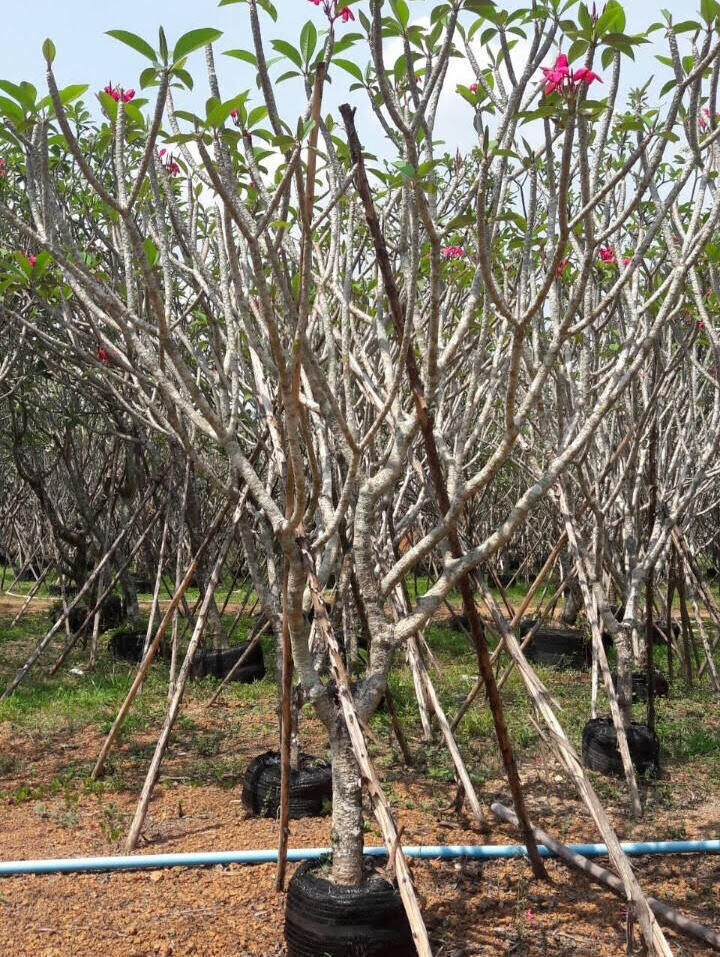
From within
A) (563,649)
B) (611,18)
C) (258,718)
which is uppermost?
(611,18)

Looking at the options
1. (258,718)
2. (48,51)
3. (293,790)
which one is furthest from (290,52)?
(258,718)

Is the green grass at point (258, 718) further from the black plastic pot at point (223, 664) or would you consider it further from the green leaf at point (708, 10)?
the green leaf at point (708, 10)

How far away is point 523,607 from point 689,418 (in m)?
2.36

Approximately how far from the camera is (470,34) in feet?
10.2

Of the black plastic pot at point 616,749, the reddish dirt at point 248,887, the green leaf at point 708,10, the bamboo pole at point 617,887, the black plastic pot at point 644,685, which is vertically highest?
the green leaf at point 708,10

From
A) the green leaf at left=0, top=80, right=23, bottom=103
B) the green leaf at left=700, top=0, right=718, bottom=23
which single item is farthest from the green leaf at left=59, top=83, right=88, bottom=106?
the green leaf at left=700, top=0, right=718, bottom=23

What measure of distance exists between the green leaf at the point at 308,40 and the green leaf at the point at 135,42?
366 millimetres

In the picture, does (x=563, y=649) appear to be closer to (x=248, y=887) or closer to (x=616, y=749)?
(x=616, y=749)

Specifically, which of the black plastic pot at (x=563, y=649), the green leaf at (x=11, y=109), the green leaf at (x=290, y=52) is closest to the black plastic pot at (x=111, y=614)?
the black plastic pot at (x=563, y=649)

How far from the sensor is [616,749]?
5.01 metres

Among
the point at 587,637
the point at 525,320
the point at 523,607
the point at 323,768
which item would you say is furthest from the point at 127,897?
the point at 587,637

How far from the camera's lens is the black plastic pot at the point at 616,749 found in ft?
16.2

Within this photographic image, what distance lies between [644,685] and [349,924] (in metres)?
4.72

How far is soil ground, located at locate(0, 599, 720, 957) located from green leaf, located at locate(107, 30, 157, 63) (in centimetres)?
190
